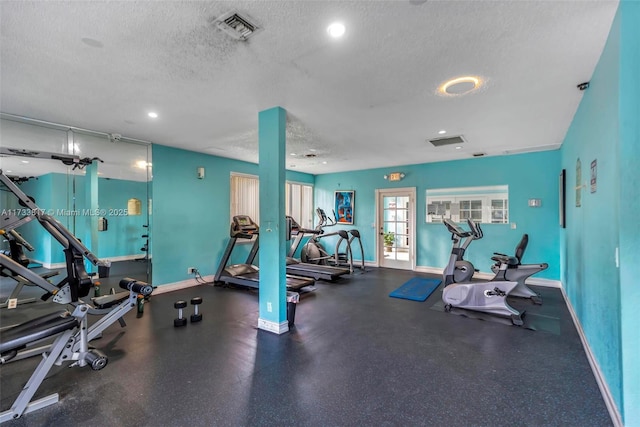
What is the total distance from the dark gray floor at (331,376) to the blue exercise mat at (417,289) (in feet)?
3.13

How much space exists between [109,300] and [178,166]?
2.89m

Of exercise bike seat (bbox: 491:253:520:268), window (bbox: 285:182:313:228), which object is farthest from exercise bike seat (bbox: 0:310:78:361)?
window (bbox: 285:182:313:228)

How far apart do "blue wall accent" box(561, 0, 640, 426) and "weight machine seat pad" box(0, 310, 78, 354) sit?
12.0 feet

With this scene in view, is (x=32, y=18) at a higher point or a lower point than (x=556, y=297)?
higher

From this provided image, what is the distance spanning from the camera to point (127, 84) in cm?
278

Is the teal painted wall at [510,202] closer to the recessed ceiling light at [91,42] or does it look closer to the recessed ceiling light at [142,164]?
the recessed ceiling light at [142,164]

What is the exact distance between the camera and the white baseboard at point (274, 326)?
3281mm

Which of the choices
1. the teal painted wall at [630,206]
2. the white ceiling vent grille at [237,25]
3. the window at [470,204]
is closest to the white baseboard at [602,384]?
the teal painted wall at [630,206]

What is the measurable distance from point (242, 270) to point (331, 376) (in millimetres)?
3678

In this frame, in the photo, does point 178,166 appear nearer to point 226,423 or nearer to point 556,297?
point 226,423

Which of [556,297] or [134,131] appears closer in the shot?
[134,131]

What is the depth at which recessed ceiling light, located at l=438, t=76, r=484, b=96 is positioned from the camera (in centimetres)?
270

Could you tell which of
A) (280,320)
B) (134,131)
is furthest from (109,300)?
(134,131)

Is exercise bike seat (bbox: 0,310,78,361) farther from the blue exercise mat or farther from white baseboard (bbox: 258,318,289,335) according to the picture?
the blue exercise mat
